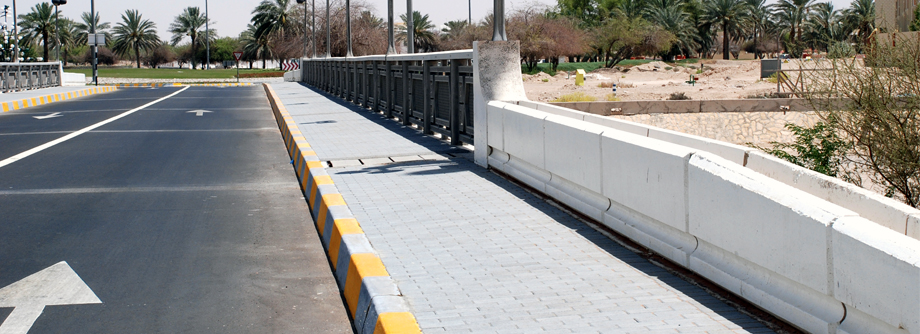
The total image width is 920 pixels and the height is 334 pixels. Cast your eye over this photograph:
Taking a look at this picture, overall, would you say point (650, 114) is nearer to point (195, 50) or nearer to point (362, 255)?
point (362, 255)

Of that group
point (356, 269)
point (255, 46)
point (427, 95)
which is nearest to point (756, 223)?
point (356, 269)

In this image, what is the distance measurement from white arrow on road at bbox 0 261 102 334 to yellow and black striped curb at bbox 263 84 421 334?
1.56 m

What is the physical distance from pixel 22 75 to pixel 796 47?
32.7m

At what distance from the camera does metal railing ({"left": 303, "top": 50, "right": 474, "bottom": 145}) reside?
12.0 m

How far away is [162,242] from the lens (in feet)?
22.9

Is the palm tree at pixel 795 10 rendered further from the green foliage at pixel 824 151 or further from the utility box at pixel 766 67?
the green foliage at pixel 824 151

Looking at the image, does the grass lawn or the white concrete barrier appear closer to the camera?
the white concrete barrier

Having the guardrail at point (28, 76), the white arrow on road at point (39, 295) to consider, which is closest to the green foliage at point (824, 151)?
the white arrow on road at point (39, 295)

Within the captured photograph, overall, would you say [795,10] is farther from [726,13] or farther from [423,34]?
[423,34]

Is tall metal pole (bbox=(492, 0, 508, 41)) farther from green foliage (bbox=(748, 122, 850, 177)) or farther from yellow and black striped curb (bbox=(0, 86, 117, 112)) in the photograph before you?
yellow and black striped curb (bbox=(0, 86, 117, 112))

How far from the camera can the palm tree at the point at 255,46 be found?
368ft

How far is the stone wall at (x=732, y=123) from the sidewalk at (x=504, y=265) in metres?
25.4

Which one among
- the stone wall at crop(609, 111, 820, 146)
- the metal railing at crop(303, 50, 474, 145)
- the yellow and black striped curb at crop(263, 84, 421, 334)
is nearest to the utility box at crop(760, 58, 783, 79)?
the stone wall at crop(609, 111, 820, 146)

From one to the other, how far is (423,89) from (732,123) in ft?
75.5
